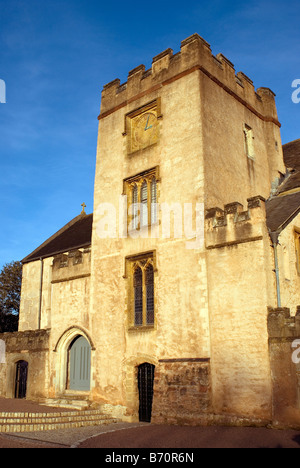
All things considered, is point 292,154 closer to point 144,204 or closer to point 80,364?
point 144,204

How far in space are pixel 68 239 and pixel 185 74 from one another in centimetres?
1171

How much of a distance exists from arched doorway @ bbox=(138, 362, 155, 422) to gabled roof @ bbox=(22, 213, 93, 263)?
320 inches

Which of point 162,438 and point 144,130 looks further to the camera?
point 144,130

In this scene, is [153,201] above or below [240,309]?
above

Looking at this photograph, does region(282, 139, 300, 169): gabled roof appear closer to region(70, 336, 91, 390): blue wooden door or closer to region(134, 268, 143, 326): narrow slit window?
region(134, 268, 143, 326): narrow slit window

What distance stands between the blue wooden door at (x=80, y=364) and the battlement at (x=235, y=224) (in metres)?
6.97

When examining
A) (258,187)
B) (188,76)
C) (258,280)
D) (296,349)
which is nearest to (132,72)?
(188,76)

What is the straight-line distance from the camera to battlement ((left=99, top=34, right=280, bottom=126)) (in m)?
16.1

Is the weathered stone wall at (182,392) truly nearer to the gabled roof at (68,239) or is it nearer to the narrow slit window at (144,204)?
the narrow slit window at (144,204)

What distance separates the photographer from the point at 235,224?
43.1 ft

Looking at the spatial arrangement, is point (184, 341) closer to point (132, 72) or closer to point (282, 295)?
point (282, 295)

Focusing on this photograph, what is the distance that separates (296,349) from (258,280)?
7.09 feet

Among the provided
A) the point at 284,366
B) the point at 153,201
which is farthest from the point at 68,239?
the point at 284,366

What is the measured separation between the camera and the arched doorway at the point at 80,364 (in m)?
16.8
